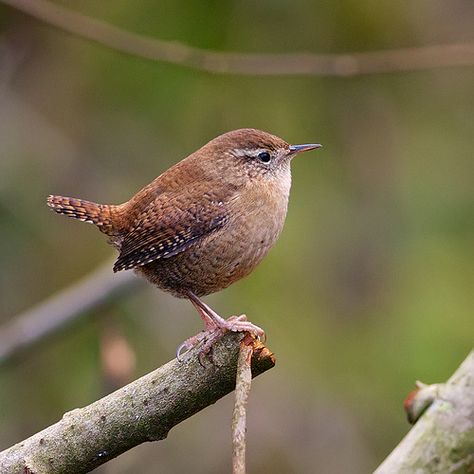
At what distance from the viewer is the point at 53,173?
5.20 m

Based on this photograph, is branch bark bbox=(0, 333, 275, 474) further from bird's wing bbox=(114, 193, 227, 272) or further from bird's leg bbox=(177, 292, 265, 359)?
bird's wing bbox=(114, 193, 227, 272)

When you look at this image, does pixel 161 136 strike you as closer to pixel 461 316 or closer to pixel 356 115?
pixel 356 115

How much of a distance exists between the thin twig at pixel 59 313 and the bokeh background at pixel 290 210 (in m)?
0.71

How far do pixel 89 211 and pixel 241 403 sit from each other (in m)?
1.69

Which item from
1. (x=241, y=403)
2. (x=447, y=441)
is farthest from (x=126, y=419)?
(x=447, y=441)

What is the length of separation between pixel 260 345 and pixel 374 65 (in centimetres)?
260

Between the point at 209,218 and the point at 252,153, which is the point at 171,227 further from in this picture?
the point at 252,153

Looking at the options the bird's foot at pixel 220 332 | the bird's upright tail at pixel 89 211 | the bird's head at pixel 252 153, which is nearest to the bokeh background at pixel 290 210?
the bird's upright tail at pixel 89 211

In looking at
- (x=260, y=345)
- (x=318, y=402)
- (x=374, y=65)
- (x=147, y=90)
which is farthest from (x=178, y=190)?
(x=318, y=402)

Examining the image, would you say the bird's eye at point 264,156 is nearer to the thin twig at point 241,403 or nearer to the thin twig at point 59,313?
the thin twig at point 59,313

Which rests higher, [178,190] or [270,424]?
[178,190]

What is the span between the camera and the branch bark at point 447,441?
1.32 m

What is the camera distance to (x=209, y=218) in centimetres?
293

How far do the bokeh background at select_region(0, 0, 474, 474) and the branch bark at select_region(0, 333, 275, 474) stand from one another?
8.87 ft
